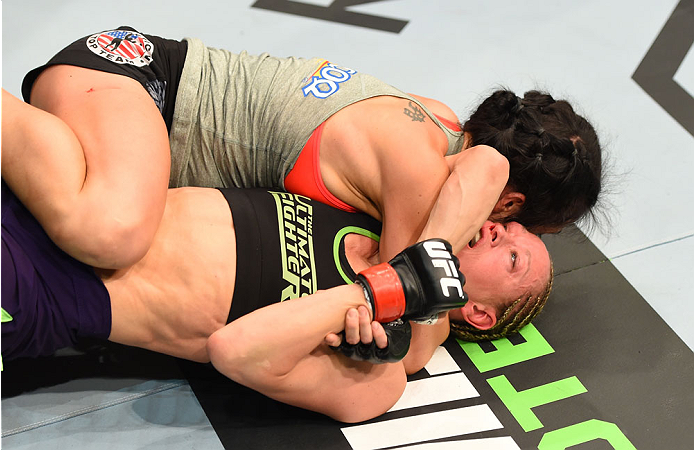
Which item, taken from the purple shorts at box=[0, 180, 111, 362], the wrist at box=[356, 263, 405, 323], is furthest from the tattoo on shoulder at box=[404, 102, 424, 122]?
the purple shorts at box=[0, 180, 111, 362]

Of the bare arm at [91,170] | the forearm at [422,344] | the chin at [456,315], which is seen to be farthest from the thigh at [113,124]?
the chin at [456,315]

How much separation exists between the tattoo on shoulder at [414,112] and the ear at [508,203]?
33cm

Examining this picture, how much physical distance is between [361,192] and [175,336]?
24.3 inches

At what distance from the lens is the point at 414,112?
2.18 m

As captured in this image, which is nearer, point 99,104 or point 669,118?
point 99,104

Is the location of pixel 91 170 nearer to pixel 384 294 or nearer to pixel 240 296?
pixel 240 296

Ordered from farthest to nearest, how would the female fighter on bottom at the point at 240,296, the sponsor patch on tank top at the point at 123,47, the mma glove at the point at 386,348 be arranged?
the sponsor patch on tank top at the point at 123,47
the mma glove at the point at 386,348
the female fighter on bottom at the point at 240,296

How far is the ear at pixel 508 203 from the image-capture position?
7.49ft

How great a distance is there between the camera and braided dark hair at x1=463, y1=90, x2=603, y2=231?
2.21 meters

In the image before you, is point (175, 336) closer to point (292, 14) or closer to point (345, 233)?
point (345, 233)

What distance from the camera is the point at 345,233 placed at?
7.26 feet

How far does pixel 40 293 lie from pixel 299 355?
61 centimetres

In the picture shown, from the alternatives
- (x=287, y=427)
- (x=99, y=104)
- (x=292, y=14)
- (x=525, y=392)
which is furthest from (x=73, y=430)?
(x=292, y=14)

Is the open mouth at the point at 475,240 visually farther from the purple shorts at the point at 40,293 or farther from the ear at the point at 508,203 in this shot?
the purple shorts at the point at 40,293
